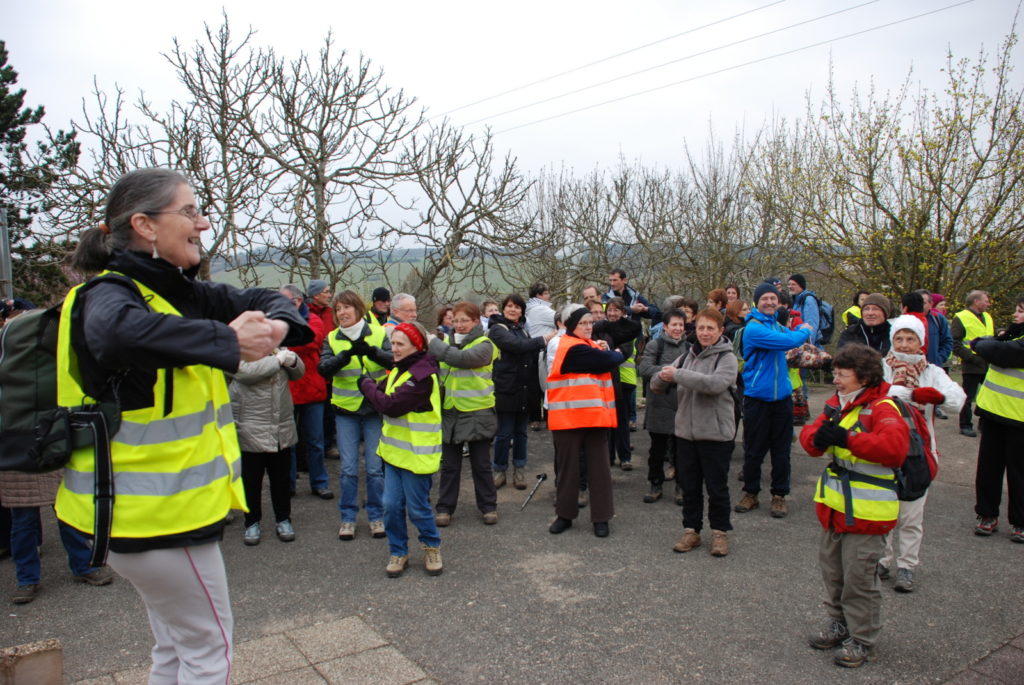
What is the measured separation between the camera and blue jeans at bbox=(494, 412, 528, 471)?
7590mm

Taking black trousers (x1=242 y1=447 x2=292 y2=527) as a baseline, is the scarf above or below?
above

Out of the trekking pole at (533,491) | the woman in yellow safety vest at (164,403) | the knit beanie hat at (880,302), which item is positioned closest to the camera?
the woman in yellow safety vest at (164,403)

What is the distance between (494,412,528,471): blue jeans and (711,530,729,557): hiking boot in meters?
2.64

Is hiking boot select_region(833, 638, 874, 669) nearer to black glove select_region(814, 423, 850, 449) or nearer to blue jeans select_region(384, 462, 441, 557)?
black glove select_region(814, 423, 850, 449)

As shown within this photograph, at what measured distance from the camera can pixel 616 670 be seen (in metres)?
3.65

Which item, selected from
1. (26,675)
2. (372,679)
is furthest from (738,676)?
(26,675)

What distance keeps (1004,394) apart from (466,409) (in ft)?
14.0

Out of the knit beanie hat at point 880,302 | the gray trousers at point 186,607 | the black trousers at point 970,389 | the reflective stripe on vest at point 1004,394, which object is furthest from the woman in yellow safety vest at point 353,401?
the black trousers at point 970,389

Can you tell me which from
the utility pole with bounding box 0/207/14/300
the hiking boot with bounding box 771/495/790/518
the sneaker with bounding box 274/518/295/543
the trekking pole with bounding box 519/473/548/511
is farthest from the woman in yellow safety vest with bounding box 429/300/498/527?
the utility pole with bounding box 0/207/14/300

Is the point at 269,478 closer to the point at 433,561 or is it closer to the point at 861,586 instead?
the point at 433,561

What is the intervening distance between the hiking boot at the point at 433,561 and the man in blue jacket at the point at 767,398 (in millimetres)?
2867

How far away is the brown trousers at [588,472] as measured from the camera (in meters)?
5.84

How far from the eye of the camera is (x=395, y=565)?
5.03 m

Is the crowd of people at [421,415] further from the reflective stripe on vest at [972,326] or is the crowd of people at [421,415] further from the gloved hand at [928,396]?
the reflective stripe on vest at [972,326]
